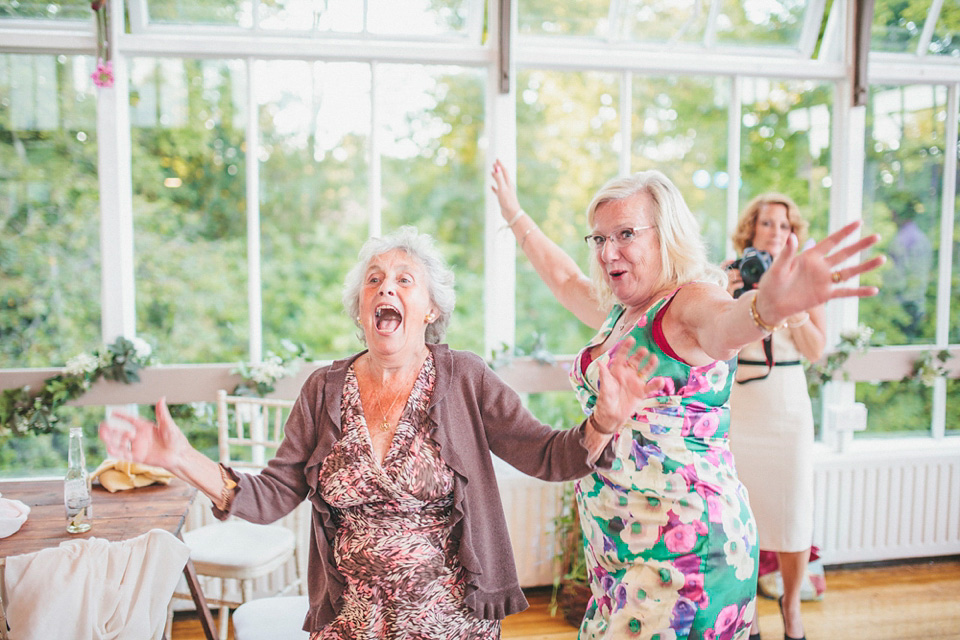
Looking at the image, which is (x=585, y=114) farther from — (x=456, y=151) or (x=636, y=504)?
(x=636, y=504)

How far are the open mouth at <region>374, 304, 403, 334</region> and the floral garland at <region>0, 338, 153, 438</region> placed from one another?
73.5 inches

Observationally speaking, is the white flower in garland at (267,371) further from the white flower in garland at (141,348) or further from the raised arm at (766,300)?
the raised arm at (766,300)

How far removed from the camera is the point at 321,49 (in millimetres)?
3246

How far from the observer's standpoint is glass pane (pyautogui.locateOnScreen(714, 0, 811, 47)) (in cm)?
356

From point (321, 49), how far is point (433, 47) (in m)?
0.52

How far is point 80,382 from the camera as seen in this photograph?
2977mm

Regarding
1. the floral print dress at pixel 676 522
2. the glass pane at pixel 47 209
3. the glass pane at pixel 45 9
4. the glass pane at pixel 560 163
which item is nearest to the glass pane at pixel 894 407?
the glass pane at pixel 560 163

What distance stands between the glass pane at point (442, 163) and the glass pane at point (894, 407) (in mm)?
2154

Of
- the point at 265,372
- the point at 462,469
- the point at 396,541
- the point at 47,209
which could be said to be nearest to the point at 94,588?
the point at 396,541

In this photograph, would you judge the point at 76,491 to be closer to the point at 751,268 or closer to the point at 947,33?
the point at 751,268

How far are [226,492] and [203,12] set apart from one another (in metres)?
2.57

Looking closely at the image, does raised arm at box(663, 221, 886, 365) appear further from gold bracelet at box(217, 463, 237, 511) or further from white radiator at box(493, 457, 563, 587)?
white radiator at box(493, 457, 563, 587)

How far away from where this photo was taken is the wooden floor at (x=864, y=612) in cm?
303

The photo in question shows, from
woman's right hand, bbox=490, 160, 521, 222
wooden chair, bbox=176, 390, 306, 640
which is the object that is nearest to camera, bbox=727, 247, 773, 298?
woman's right hand, bbox=490, 160, 521, 222
